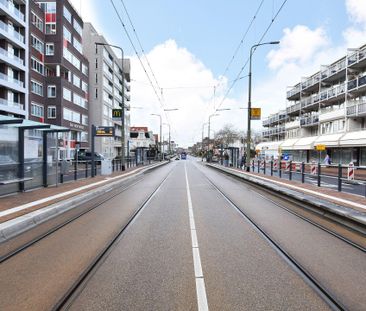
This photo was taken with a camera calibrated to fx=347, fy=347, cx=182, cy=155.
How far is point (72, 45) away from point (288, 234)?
56.7 metres

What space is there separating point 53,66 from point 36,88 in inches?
208

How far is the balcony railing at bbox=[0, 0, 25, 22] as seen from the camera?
3947 centimetres

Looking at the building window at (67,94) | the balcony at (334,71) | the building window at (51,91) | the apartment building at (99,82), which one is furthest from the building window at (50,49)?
the balcony at (334,71)

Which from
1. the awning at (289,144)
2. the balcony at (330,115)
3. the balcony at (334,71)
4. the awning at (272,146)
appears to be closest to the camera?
the balcony at (330,115)

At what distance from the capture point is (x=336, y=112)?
146ft

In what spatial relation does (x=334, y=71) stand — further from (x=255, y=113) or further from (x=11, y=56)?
(x=11, y=56)

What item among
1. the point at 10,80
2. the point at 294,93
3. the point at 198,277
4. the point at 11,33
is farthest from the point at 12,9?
the point at 294,93

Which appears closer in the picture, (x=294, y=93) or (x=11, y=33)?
(x=11, y=33)

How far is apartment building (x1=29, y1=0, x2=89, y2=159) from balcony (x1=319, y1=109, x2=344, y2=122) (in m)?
35.3

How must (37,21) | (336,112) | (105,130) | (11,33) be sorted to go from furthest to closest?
(37,21) < (336,112) < (11,33) < (105,130)

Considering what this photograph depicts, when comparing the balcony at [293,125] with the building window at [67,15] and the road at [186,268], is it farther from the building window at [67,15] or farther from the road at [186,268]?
the road at [186,268]

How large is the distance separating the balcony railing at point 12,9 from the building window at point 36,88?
328 inches

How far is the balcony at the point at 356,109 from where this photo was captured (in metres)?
37.9

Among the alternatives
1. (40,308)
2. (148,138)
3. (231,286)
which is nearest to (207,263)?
(231,286)
